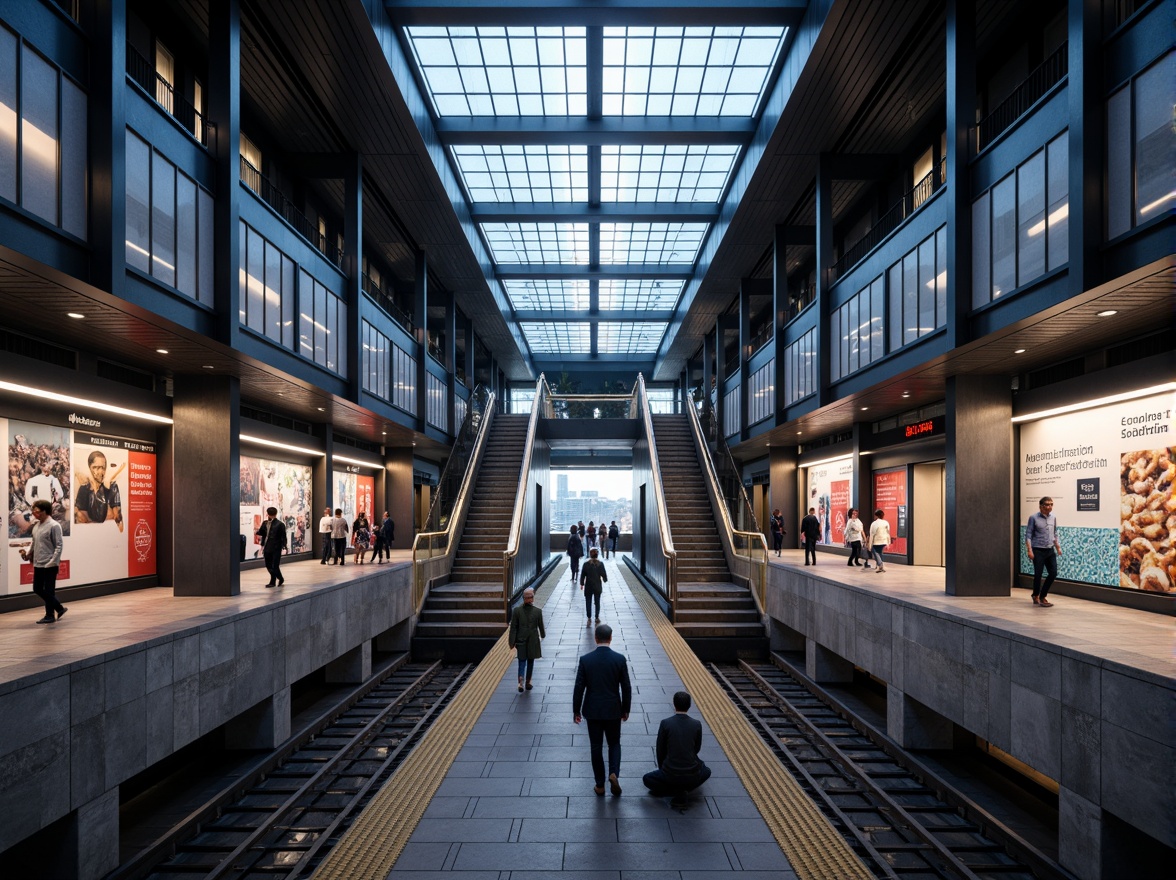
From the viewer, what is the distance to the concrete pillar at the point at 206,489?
12250mm

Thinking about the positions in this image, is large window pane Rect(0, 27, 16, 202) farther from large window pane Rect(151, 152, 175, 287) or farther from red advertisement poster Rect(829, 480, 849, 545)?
red advertisement poster Rect(829, 480, 849, 545)

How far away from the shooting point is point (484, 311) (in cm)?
3328

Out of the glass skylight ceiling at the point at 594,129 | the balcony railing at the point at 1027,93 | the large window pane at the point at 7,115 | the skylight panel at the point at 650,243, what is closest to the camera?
the large window pane at the point at 7,115

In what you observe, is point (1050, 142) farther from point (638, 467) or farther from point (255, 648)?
point (638, 467)

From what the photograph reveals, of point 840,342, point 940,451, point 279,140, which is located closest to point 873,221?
point 840,342

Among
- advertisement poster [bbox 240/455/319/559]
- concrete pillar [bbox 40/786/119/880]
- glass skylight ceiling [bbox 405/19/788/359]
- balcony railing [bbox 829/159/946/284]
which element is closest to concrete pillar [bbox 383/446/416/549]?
advertisement poster [bbox 240/455/319/559]

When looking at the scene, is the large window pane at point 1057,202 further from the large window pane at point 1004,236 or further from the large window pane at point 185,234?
the large window pane at point 185,234

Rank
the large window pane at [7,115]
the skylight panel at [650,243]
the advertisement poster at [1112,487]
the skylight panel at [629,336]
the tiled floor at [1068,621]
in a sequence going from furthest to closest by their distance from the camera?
the skylight panel at [629,336] → the skylight panel at [650,243] → the advertisement poster at [1112,487] → the large window pane at [7,115] → the tiled floor at [1068,621]

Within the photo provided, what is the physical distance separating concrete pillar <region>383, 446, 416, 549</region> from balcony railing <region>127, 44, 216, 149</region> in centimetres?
1444

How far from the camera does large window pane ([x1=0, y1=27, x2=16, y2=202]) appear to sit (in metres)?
7.54

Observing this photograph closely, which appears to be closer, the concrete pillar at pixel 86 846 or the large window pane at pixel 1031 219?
the concrete pillar at pixel 86 846

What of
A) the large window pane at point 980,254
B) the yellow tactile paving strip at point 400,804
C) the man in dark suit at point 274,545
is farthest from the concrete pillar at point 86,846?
the large window pane at point 980,254

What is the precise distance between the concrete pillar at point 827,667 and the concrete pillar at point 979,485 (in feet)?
9.45

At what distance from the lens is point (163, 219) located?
10336 mm
